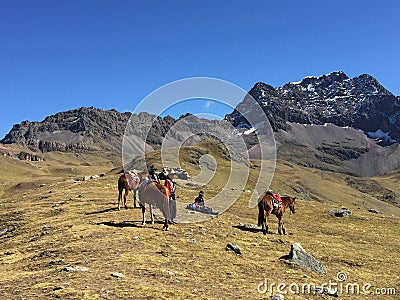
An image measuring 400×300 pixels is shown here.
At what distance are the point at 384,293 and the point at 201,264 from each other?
941cm

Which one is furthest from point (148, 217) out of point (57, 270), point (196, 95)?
point (57, 270)

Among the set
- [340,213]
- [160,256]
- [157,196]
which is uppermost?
[157,196]

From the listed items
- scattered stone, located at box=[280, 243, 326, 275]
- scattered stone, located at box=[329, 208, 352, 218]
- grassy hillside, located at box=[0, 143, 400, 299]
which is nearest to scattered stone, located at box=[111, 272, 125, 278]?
grassy hillside, located at box=[0, 143, 400, 299]

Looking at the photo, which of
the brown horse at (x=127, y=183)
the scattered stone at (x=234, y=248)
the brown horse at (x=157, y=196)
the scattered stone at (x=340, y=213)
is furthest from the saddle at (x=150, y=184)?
the scattered stone at (x=340, y=213)

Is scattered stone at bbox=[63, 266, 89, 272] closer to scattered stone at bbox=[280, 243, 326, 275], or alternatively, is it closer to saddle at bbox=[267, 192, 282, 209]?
scattered stone at bbox=[280, 243, 326, 275]

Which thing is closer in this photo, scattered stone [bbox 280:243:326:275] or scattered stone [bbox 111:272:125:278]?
scattered stone [bbox 111:272:125:278]

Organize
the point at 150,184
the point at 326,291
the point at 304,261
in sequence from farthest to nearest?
the point at 150,184
the point at 304,261
the point at 326,291

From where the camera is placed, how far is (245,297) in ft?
50.4

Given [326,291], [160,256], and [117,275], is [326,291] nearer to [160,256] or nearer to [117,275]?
[160,256]

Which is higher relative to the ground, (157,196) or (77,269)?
(157,196)

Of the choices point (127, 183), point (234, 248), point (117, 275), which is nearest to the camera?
point (117, 275)

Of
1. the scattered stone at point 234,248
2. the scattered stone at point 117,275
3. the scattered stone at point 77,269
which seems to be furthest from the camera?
the scattered stone at point 234,248

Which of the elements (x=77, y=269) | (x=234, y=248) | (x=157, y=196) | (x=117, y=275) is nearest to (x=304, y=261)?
(x=234, y=248)

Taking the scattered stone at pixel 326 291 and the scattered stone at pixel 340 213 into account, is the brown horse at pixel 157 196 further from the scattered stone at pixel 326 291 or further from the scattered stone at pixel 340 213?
the scattered stone at pixel 340 213
